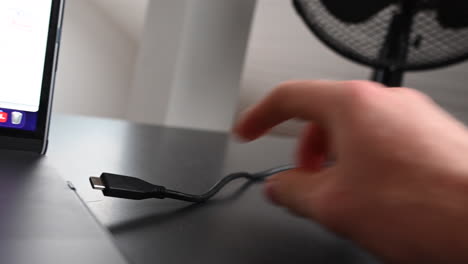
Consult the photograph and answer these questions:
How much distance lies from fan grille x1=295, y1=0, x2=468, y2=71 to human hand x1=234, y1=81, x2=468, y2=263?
58cm

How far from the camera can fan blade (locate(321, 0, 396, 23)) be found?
2.73 feet

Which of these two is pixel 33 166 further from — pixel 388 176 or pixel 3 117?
pixel 388 176

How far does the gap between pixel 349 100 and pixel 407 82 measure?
132 cm

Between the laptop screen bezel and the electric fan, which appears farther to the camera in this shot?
the electric fan

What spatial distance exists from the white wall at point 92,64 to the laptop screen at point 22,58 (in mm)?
1203

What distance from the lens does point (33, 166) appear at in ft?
1.31

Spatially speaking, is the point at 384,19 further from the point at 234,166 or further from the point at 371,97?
the point at 371,97

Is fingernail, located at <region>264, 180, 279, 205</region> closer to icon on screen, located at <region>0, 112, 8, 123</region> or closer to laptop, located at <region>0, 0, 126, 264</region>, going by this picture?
laptop, located at <region>0, 0, 126, 264</region>

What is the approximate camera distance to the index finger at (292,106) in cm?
29

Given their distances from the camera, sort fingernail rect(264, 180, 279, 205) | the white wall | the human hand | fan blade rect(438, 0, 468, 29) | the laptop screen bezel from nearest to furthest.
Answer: the human hand
fingernail rect(264, 180, 279, 205)
the laptop screen bezel
fan blade rect(438, 0, 468, 29)
the white wall

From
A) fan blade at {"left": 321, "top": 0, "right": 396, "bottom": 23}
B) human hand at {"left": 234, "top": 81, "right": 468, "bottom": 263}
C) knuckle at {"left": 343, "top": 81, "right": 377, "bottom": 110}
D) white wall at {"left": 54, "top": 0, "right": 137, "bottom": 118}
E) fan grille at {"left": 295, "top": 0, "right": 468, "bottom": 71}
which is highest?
fan blade at {"left": 321, "top": 0, "right": 396, "bottom": 23}

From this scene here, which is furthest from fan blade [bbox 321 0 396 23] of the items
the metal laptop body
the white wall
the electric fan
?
the white wall

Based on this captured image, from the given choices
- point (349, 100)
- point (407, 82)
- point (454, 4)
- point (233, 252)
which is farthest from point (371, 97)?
point (407, 82)

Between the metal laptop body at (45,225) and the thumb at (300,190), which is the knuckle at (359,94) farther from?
the metal laptop body at (45,225)
